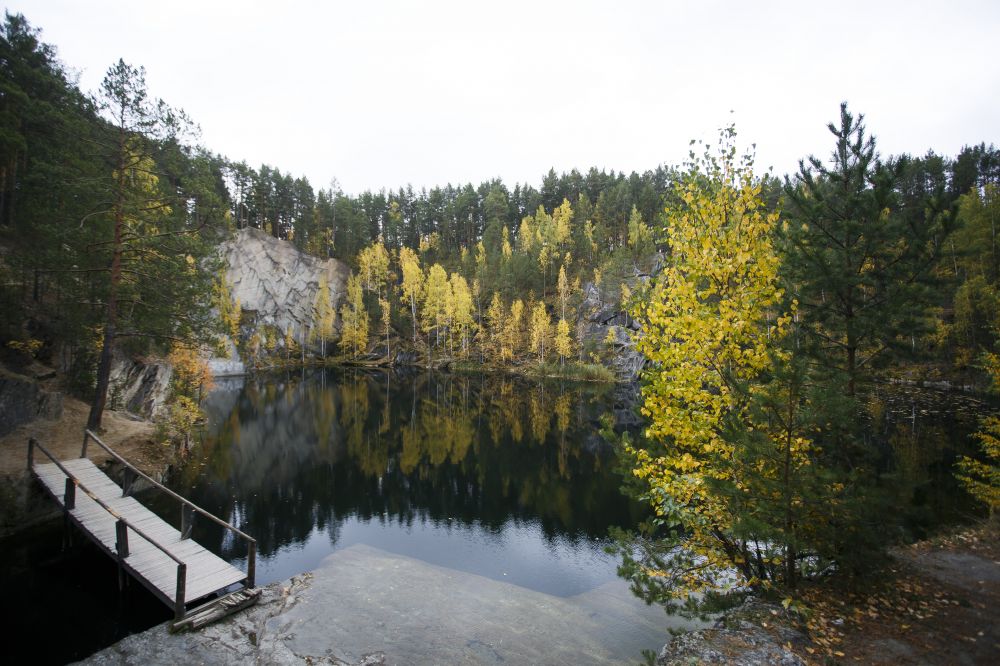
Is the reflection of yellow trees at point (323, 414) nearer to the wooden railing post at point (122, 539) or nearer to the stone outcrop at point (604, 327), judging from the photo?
the wooden railing post at point (122, 539)

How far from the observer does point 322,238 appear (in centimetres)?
8544

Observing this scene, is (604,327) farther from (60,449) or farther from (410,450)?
(60,449)

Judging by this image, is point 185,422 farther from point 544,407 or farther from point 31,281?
point 544,407

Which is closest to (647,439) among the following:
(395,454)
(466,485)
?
(466,485)

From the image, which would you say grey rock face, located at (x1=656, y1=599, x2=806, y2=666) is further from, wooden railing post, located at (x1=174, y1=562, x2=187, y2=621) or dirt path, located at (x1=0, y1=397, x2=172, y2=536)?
dirt path, located at (x1=0, y1=397, x2=172, y2=536)

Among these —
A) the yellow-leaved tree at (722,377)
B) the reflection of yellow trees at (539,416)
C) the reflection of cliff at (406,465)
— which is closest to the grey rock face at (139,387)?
the reflection of cliff at (406,465)

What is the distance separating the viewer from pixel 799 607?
620 cm

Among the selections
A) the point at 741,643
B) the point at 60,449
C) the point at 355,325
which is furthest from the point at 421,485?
the point at 355,325

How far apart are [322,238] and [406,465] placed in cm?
7160

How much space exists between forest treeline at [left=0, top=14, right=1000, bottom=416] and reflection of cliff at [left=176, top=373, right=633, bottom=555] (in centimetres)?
754

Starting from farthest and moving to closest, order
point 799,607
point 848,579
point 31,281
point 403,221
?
1. point 403,221
2. point 31,281
3. point 848,579
4. point 799,607

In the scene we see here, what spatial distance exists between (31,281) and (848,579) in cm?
2976

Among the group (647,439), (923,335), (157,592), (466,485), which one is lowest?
(466,485)

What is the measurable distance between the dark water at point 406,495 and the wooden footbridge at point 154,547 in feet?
3.71
